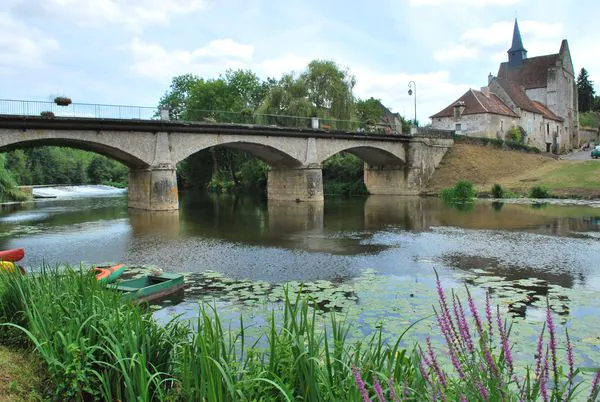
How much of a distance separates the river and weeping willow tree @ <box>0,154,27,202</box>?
1802cm

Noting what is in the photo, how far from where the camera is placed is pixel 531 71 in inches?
2628

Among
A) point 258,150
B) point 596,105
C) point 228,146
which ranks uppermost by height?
point 596,105

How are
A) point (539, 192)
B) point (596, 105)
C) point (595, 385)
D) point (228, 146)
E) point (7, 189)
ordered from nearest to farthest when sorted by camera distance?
point (595, 385) → point (539, 192) → point (228, 146) → point (7, 189) → point (596, 105)

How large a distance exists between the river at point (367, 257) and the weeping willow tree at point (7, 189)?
1802cm

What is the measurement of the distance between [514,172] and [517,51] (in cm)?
3007

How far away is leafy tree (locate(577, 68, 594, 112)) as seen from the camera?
91.9 m

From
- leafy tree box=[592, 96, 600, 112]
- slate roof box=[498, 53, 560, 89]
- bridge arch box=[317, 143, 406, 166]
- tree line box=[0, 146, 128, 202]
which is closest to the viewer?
bridge arch box=[317, 143, 406, 166]

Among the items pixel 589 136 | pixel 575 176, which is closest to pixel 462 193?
pixel 575 176

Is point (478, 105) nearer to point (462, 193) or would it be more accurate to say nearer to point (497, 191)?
point (497, 191)

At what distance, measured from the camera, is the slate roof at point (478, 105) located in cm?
5288

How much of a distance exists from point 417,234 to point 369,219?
6.55 metres

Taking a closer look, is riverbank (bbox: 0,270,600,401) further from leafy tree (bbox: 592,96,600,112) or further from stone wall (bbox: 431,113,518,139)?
leafy tree (bbox: 592,96,600,112)

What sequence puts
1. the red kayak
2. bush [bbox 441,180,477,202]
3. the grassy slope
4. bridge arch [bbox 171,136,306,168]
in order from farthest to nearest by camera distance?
bush [bbox 441,180,477,202]
bridge arch [bbox 171,136,306,168]
the red kayak
the grassy slope

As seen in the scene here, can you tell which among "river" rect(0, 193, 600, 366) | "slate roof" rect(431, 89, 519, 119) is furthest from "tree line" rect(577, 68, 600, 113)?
"river" rect(0, 193, 600, 366)
